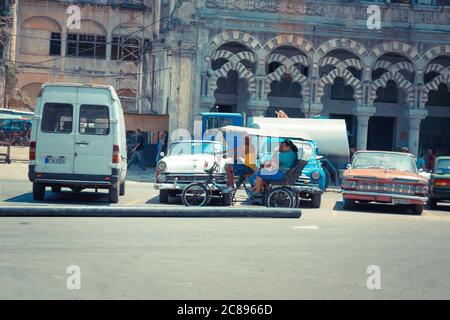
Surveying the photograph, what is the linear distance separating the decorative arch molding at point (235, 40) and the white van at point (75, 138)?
1555 cm

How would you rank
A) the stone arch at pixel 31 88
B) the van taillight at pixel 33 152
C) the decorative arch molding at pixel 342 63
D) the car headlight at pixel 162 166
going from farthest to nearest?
the stone arch at pixel 31 88, the decorative arch molding at pixel 342 63, the car headlight at pixel 162 166, the van taillight at pixel 33 152

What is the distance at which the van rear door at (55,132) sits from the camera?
17.3m

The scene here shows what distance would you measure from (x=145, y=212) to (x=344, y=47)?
2051cm

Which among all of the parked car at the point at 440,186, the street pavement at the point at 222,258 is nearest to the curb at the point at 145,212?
the street pavement at the point at 222,258

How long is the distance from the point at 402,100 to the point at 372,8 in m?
6.51

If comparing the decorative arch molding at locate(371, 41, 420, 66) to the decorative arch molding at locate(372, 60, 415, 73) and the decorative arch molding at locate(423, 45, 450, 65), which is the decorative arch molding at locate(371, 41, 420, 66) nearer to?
the decorative arch molding at locate(372, 60, 415, 73)

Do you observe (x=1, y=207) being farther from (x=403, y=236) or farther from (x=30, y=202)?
(x=403, y=236)

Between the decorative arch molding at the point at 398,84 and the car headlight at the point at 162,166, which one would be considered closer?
the car headlight at the point at 162,166

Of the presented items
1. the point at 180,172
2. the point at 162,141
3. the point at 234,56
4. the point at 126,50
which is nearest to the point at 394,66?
the point at 234,56

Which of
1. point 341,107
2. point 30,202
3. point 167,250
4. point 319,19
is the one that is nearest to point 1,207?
point 30,202

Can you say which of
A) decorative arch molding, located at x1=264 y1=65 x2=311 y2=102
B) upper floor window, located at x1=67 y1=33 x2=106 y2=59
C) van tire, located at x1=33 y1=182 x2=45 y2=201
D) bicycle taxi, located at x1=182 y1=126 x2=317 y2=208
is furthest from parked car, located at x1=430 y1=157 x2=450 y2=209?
upper floor window, located at x1=67 y1=33 x2=106 y2=59

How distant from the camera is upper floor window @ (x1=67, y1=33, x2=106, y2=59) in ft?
197

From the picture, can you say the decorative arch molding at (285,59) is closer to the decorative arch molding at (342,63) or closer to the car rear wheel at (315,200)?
the decorative arch molding at (342,63)

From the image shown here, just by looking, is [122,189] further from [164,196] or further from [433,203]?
[433,203]
